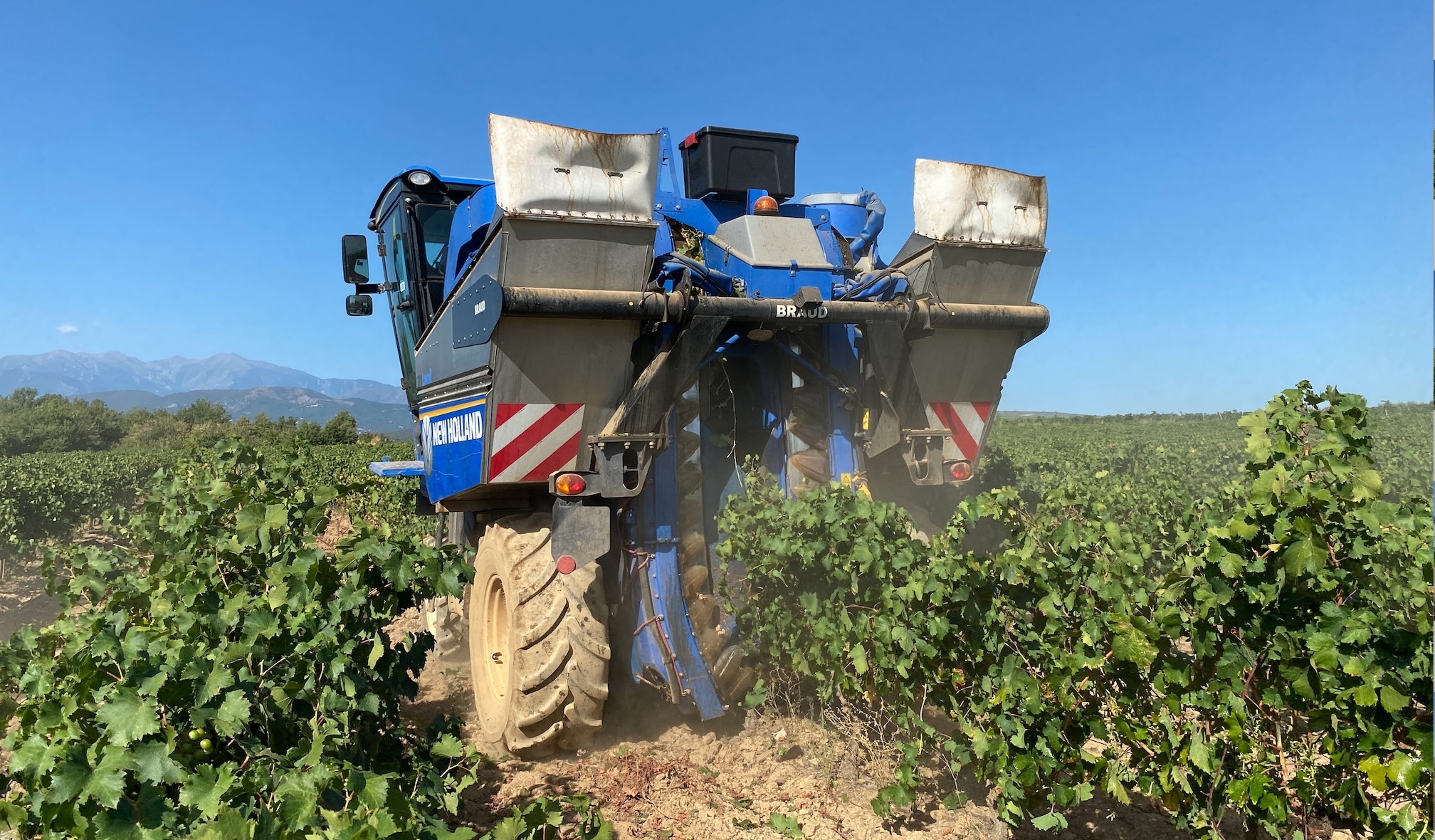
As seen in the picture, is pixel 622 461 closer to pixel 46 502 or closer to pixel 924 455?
pixel 924 455

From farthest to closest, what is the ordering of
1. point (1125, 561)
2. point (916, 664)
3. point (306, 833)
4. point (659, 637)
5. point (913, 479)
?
point (913, 479) < point (659, 637) < point (916, 664) < point (1125, 561) < point (306, 833)

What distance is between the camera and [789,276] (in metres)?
4.20

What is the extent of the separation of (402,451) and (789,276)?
66.6ft

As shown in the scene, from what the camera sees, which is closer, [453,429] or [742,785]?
[742,785]

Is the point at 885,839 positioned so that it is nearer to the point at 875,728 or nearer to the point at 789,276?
the point at 875,728

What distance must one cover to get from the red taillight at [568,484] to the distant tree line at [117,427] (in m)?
41.0

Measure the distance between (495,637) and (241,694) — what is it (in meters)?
2.17

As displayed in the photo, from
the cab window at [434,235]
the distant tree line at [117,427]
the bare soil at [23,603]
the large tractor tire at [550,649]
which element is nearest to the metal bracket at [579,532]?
the large tractor tire at [550,649]

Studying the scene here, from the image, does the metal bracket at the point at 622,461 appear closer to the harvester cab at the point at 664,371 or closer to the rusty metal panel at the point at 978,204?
the harvester cab at the point at 664,371

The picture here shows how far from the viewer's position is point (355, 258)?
6.16m

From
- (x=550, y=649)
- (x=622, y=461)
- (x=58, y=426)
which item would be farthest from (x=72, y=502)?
(x=58, y=426)

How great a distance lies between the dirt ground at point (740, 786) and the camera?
3236mm

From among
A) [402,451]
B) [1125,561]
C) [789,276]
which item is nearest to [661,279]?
[789,276]

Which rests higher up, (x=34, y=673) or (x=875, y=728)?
(x=34, y=673)
